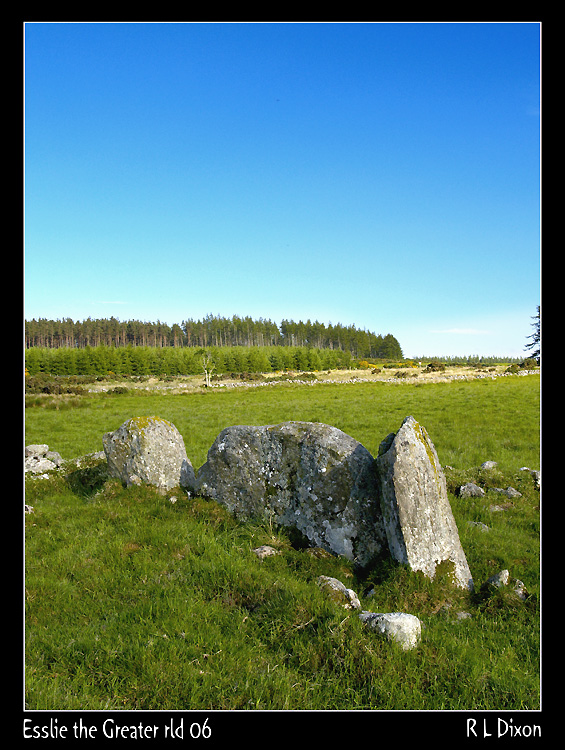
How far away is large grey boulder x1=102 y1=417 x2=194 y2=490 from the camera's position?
33.9ft

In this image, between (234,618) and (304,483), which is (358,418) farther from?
(234,618)

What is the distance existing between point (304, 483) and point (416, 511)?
235 centimetres

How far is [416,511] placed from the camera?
22.4 feet

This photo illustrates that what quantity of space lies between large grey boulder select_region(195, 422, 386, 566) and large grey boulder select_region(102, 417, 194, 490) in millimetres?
932

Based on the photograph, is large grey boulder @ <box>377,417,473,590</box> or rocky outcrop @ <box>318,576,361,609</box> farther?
large grey boulder @ <box>377,417,473,590</box>

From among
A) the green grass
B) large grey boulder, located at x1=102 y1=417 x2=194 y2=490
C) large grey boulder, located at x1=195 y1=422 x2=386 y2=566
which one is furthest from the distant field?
the green grass

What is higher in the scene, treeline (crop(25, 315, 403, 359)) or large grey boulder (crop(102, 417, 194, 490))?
treeline (crop(25, 315, 403, 359))

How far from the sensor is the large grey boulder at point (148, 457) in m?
10.3

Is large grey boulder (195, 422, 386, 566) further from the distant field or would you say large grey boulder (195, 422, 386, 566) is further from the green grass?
the distant field

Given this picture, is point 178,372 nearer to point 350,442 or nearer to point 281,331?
point 281,331

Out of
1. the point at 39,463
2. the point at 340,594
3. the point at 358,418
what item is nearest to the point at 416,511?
the point at 340,594

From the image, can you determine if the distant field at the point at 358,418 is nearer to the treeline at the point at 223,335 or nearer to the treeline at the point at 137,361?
the treeline at the point at 137,361
